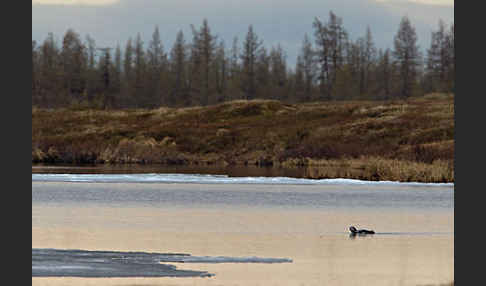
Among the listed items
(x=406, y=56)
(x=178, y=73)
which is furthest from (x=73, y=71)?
(x=406, y=56)

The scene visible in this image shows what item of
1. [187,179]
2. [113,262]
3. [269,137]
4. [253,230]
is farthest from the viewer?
[269,137]

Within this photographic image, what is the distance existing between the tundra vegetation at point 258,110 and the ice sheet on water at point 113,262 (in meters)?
24.0

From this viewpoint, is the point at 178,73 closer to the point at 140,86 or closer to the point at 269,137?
the point at 140,86

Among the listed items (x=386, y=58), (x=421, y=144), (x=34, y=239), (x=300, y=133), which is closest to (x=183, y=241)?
(x=34, y=239)

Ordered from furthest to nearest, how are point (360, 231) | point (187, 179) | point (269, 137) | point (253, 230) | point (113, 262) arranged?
point (269, 137)
point (187, 179)
point (253, 230)
point (360, 231)
point (113, 262)

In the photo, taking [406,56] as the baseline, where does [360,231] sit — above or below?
below

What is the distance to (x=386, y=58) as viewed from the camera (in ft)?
435

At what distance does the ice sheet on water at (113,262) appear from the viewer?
15.6 meters

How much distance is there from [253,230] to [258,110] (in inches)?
2567

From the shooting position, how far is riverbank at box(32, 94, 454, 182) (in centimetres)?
5266

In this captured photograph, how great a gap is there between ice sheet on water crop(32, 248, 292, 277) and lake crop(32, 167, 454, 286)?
57mm

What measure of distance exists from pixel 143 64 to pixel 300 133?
70140mm

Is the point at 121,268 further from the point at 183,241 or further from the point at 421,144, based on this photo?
the point at 421,144

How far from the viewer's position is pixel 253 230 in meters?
22.6
